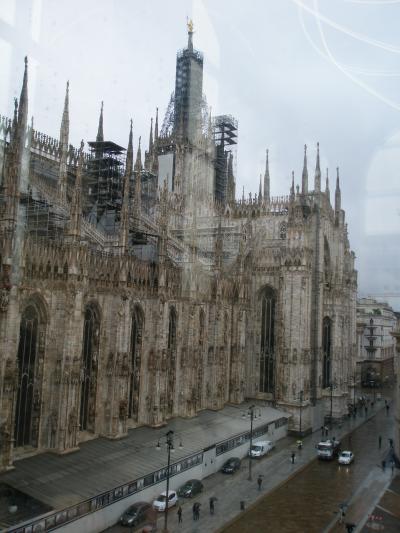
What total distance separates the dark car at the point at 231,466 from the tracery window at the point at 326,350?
77.6ft

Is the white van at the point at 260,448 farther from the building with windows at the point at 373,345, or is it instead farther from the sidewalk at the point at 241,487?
the building with windows at the point at 373,345

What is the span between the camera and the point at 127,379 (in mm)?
32812

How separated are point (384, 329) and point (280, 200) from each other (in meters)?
42.3

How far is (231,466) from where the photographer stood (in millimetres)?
34438

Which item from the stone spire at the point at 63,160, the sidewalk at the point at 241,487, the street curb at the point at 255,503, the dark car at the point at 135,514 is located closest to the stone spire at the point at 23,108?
the stone spire at the point at 63,160

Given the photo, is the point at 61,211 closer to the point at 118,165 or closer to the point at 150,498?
the point at 118,165

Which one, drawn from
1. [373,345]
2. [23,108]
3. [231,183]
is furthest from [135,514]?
[373,345]

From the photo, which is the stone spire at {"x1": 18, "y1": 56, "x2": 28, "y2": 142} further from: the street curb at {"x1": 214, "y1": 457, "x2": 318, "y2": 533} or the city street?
the street curb at {"x1": 214, "y1": 457, "x2": 318, "y2": 533}

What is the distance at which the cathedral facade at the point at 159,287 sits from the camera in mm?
27406

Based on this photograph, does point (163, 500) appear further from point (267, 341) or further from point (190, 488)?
point (267, 341)

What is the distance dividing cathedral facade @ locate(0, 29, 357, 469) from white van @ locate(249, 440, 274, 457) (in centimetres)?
521

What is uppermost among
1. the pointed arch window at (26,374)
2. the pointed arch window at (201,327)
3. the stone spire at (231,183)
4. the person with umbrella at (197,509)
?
the stone spire at (231,183)

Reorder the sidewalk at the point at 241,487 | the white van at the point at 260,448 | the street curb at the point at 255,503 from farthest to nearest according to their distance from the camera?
the white van at the point at 260,448
the sidewalk at the point at 241,487
the street curb at the point at 255,503

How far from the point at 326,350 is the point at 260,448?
69.5 ft
